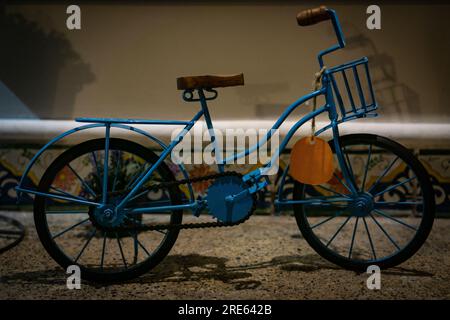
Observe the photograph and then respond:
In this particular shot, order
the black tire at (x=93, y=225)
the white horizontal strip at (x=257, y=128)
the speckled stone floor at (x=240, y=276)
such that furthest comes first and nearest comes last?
the white horizontal strip at (x=257, y=128) → the black tire at (x=93, y=225) → the speckled stone floor at (x=240, y=276)

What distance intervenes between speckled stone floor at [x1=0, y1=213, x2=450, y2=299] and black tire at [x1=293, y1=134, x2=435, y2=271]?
93 mm

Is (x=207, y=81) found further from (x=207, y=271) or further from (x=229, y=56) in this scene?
(x=229, y=56)

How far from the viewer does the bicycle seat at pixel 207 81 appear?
9.73ft

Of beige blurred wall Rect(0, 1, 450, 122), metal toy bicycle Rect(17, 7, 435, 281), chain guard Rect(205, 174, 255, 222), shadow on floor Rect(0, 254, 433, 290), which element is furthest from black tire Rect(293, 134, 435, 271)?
beige blurred wall Rect(0, 1, 450, 122)

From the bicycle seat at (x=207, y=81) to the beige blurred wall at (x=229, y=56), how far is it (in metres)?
1.72

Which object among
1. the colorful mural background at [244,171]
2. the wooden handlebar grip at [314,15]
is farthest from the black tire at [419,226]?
the colorful mural background at [244,171]

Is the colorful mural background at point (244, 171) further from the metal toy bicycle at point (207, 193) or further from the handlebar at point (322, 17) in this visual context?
the handlebar at point (322, 17)

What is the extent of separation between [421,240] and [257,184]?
129 centimetres

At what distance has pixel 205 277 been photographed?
10.5ft

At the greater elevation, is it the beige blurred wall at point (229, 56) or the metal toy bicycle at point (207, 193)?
the beige blurred wall at point (229, 56)

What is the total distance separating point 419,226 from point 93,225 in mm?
2419

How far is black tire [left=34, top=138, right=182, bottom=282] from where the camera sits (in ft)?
9.99

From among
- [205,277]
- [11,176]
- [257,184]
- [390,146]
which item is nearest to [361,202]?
[390,146]
